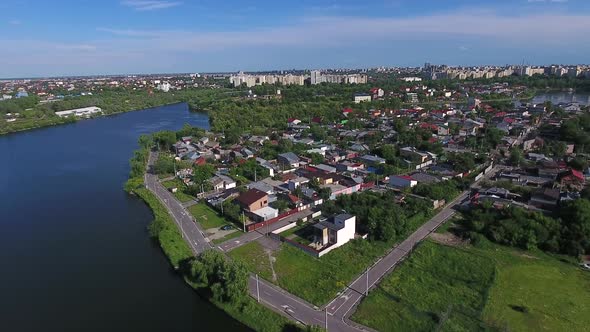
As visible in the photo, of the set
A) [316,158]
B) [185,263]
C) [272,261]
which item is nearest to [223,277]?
[272,261]

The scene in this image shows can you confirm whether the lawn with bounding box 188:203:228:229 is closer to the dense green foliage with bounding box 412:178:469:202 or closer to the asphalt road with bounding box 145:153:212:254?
the asphalt road with bounding box 145:153:212:254

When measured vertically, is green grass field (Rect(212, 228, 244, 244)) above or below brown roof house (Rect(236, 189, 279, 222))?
below

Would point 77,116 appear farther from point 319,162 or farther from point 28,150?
point 319,162

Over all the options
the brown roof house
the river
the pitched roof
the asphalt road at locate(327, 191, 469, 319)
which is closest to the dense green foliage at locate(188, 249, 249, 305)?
the river

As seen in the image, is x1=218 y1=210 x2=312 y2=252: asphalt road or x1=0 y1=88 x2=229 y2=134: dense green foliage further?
x1=0 y1=88 x2=229 y2=134: dense green foliage

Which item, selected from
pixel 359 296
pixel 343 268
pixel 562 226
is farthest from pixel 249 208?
pixel 562 226

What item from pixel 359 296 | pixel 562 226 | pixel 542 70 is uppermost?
pixel 542 70

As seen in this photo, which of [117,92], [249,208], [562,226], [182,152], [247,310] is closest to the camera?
[247,310]

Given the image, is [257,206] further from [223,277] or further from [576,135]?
[576,135]
